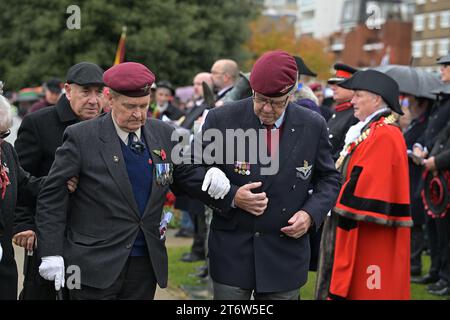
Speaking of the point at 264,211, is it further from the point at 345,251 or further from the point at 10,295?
the point at 345,251

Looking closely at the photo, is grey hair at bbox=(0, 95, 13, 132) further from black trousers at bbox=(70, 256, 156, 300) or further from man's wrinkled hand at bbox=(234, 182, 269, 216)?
man's wrinkled hand at bbox=(234, 182, 269, 216)

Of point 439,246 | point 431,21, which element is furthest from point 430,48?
point 439,246

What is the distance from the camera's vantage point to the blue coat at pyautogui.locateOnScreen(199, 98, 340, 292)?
461 centimetres

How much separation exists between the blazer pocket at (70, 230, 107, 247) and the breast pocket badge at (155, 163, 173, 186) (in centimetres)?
47

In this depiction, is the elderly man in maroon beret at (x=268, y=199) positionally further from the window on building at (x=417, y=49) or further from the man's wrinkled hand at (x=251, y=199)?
the window on building at (x=417, y=49)

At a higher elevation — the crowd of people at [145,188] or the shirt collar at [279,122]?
the shirt collar at [279,122]

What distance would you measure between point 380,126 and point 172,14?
61.4 ft

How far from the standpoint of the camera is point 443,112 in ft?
27.6

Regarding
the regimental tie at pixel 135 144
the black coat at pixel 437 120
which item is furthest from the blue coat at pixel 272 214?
the black coat at pixel 437 120

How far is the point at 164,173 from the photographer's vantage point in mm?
4488

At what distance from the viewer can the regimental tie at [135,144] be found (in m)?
4.44

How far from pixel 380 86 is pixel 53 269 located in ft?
11.0

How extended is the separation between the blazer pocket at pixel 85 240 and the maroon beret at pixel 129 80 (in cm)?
83

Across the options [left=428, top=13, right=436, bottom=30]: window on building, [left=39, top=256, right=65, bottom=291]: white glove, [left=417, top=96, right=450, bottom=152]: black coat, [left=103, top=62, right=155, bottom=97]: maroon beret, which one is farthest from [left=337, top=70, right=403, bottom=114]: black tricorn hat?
[left=428, top=13, right=436, bottom=30]: window on building
